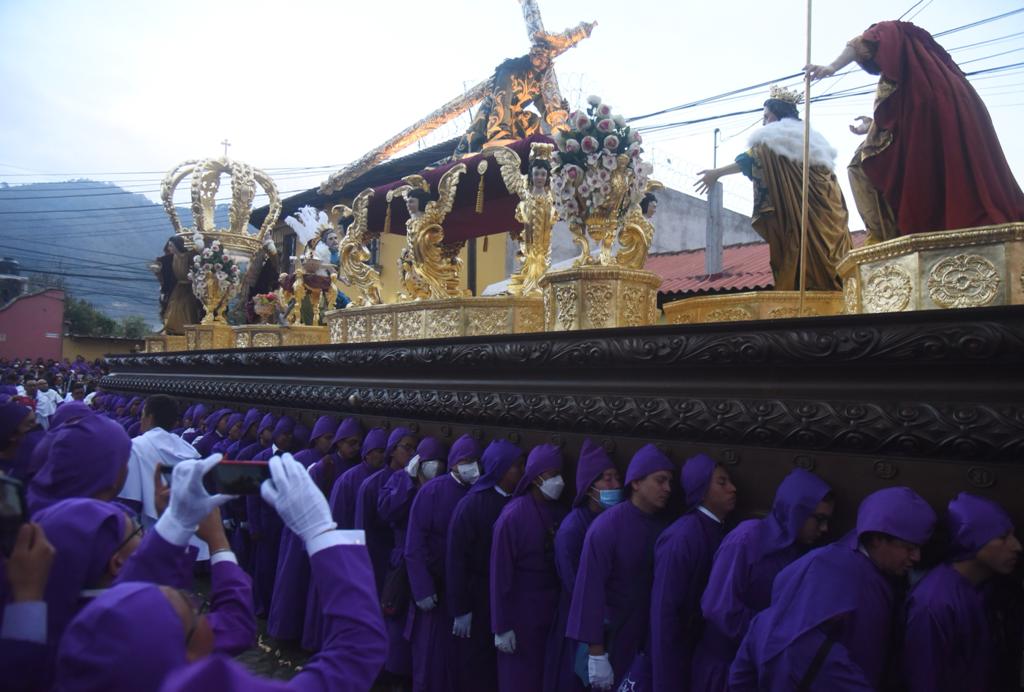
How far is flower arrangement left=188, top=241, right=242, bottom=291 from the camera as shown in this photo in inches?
459

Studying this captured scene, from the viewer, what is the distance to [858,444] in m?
3.21

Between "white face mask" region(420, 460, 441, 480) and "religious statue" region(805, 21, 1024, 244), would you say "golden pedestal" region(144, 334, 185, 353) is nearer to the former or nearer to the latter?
"white face mask" region(420, 460, 441, 480)

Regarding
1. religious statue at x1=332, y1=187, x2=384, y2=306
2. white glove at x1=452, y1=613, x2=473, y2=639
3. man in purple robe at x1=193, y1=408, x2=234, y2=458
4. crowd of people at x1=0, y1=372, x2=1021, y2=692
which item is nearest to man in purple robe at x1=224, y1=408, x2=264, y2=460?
man in purple robe at x1=193, y1=408, x2=234, y2=458

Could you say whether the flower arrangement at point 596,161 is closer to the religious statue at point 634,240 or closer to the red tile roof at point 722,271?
the religious statue at point 634,240

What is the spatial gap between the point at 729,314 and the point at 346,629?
11.9ft

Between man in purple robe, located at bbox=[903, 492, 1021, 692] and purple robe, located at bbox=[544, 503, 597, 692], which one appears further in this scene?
purple robe, located at bbox=[544, 503, 597, 692]

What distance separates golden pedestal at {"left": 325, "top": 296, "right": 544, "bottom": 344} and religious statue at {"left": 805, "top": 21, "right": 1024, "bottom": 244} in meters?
2.81

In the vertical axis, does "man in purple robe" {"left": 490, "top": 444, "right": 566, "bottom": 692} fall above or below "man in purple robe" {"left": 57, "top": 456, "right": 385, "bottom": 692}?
below

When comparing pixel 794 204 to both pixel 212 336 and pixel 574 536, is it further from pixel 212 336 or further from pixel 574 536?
pixel 212 336

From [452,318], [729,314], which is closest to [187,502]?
[729,314]

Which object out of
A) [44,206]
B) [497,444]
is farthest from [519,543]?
[44,206]

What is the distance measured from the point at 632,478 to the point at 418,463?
2082 mm

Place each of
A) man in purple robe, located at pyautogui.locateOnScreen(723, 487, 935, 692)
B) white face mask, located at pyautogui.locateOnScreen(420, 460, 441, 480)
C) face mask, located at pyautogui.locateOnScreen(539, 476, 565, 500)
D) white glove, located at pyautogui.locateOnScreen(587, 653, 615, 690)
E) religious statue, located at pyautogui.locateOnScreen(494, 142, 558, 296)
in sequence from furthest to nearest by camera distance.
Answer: religious statue, located at pyautogui.locateOnScreen(494, 142, 558, 296)
white face mask, located at pyautogui.locateOnScreen(420, 460, 441, 480)
face mask, located at pyautogui.locateOnScreen(539, 476, 565, 500)
white glove, located at pyautogui.locateOnScreen(587, 653, 615, 690)
man in purple robe, located at pyautogui.locateOnScreen(723, 487, 935, 692)

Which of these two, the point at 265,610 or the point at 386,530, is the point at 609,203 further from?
the point at 265,610
